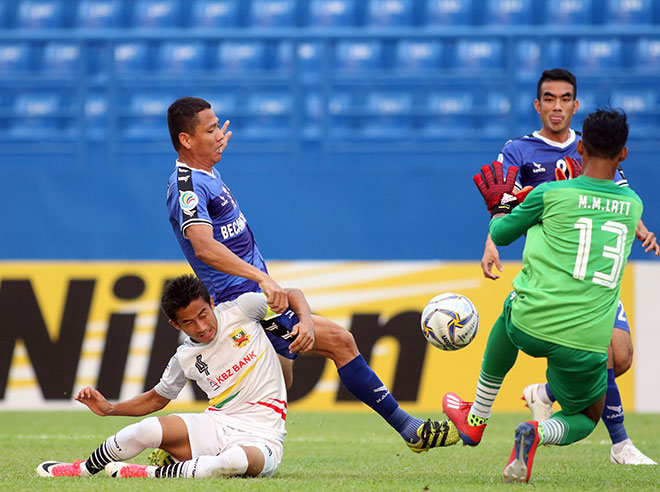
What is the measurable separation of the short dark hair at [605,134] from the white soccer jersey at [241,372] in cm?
159

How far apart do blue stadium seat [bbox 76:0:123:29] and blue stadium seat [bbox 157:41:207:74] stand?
2.98ft

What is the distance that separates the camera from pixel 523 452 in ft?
13.1

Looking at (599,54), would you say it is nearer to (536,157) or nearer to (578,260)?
(536,157)

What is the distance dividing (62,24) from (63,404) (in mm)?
6074

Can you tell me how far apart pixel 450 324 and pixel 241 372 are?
1.18 m

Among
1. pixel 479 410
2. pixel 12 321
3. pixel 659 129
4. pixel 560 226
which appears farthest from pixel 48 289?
pixel 659 129

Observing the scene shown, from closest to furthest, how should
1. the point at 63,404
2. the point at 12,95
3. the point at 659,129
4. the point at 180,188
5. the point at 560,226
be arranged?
the point at 560,226
the point at 180,188
the point at 63,404
the point at 659,129
the point at 12,95

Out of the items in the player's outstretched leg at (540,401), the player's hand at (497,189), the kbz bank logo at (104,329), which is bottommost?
the kbz bank logo at (104,329)

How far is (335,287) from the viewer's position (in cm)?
888

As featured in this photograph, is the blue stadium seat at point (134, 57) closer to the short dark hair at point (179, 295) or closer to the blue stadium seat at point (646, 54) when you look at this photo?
the blue stadium seat at point (646, 54)

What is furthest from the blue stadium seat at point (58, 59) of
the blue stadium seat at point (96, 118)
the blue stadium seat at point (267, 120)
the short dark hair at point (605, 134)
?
the short dark hair at point (605, 134)

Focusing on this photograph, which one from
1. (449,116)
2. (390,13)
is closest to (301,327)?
(449,116)

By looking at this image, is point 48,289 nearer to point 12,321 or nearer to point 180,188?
point 12,321

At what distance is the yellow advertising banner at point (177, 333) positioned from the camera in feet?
28.0
